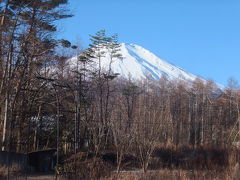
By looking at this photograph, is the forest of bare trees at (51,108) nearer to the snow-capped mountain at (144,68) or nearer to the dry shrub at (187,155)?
the dry shrub at (187,155)

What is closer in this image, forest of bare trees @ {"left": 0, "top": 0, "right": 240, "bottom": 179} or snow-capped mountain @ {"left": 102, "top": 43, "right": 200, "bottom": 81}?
forest of bare trees @ {"left": 0, "top": 0, "right": 240, "bottom": 179}

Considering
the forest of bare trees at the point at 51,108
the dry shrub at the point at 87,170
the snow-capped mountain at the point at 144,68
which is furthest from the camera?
the snow-capped mountain at the point at 144,68

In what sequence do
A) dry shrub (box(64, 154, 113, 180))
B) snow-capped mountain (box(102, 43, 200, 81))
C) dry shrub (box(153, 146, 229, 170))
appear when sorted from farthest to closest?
1. snow-capped mountain (box(102, 43, 200, 81))
2. dry shrub (box(153, 146, 229, 170))
3. dry shrub (box(64, 154, 113, 180))

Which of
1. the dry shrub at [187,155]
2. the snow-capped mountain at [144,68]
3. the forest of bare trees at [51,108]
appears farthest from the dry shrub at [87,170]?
the snow-capped mountain at [144,68]

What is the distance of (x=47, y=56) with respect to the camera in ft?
51.4

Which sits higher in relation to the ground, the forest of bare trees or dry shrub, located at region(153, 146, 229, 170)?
the forest of bare trees

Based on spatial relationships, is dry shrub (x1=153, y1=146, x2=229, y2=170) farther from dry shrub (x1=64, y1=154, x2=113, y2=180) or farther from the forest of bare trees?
dry shrub (x1=64, y1=154, x2=113, y2=180)

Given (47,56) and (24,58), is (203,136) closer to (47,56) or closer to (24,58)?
(47,56)

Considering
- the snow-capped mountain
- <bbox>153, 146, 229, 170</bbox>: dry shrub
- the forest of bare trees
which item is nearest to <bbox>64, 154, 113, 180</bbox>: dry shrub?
the forest of bare trees

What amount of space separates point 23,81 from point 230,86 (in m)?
27.8

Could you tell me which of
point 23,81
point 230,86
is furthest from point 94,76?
point 230,86

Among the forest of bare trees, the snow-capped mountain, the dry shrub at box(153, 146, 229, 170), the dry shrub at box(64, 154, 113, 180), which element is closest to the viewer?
the dry shrub at box(64, 154, 113, 180)

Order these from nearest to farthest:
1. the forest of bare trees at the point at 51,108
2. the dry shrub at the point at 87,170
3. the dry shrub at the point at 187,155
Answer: the dry shrub at the point at 87,170
the forest of bare trees at the point at 51,108
the dry shrub at the point at 187,155

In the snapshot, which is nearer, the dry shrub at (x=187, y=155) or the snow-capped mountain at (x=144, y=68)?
the dry shrub at (x=187, y=155)
